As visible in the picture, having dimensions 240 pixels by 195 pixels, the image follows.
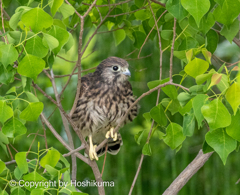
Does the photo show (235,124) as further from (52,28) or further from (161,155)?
(161,155)

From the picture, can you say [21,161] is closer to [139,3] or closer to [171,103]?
[171,103]

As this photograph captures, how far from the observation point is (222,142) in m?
1.19

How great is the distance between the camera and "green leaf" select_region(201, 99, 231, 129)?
1.08 m

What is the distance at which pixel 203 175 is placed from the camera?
3693 mm

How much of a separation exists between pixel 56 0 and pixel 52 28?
116 millimetres

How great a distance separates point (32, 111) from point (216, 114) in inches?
27.3

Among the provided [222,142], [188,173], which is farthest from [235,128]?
[188,173]

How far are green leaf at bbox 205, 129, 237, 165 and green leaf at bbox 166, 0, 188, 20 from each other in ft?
1.45

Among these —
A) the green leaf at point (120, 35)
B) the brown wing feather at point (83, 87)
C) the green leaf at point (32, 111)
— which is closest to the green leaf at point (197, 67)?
the green leaf at point (32, 111)

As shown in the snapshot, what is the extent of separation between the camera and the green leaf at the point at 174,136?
1534 millimetres

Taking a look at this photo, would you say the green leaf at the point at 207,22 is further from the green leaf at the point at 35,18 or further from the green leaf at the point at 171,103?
the green leaf at the point at 35,18

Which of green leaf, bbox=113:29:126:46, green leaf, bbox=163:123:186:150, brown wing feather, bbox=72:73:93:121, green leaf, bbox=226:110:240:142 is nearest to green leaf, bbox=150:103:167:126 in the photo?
green leaf, bbox=163:123:186:150

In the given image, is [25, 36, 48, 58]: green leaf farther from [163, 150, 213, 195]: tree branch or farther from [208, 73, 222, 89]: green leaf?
[163, 150, 213, 195]: tree branch

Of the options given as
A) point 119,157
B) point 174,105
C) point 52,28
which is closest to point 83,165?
point 119,157
